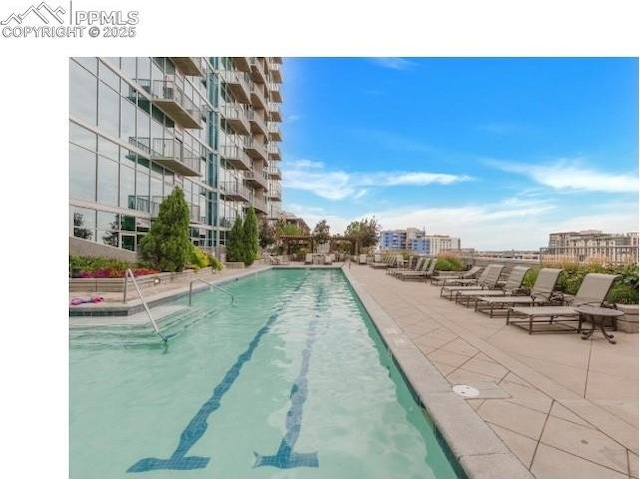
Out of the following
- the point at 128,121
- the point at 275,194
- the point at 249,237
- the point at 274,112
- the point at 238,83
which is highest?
the point at 274,112

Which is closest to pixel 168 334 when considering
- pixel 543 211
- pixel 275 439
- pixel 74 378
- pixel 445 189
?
pixel 74 378

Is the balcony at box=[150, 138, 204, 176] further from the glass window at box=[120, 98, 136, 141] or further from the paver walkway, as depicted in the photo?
the paver walkway

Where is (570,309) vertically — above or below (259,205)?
below

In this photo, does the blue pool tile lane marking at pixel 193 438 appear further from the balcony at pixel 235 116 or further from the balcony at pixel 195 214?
the balcony at pixel 235 116

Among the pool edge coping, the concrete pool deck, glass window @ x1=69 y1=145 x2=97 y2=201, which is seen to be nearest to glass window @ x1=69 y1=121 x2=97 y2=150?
glass window @ x1=69 y1=145 x2=97 y2=201

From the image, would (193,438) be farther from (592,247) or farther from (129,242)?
(129,242)

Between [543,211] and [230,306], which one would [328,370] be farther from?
[543,211]

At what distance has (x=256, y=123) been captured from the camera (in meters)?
33.9

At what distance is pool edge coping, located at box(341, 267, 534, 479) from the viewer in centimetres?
221

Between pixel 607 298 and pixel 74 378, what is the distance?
883cm

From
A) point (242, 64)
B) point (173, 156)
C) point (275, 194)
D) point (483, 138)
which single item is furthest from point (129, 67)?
point (275, 194)

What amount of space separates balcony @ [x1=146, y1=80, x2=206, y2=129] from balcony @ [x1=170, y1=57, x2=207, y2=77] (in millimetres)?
1147

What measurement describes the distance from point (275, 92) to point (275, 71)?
7.83ft

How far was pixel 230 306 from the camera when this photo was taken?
9.87 meters
